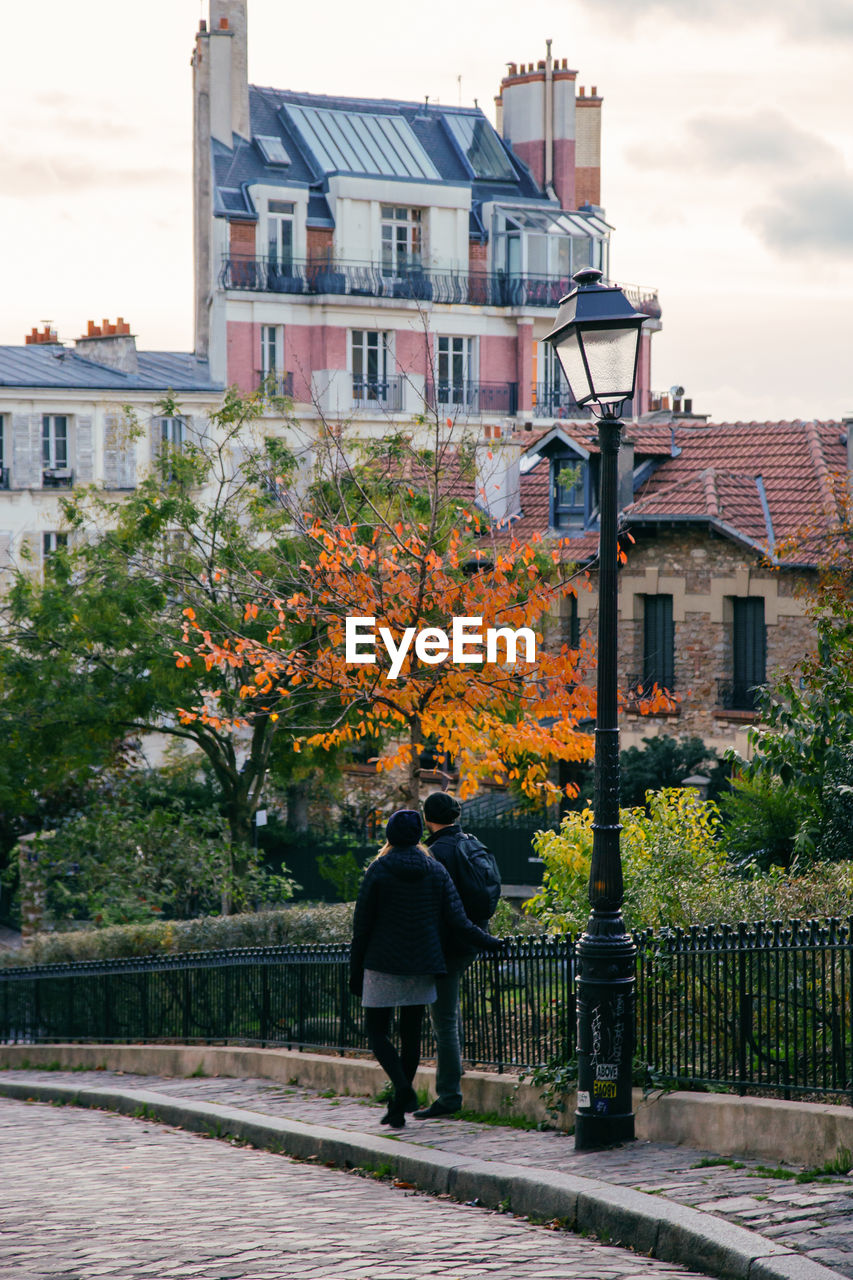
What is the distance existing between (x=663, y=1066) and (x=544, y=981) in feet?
3.62

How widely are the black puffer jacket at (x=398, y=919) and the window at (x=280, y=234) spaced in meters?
41.5

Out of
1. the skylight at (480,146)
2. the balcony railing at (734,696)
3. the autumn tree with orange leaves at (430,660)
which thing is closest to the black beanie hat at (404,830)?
the autumn tree with orange leaves at (430,660)

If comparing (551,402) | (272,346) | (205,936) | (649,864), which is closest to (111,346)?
(272,346)

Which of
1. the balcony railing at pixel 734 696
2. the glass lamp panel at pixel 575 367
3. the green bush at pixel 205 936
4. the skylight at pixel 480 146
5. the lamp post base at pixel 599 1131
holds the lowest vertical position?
the green bush at pixel 205 936

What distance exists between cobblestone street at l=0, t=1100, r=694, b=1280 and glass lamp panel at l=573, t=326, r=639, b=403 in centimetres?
424

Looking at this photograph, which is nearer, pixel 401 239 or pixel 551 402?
pixel 401 239

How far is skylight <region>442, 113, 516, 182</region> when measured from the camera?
53.3m

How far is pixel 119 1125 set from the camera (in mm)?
11625

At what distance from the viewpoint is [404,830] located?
8977 mm

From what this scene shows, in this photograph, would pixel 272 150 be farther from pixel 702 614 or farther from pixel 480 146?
pixel 702 614

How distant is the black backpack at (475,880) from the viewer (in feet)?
31.5

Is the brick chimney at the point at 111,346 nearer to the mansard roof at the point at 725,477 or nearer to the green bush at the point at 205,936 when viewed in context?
the mansard roof at the point at 725,477

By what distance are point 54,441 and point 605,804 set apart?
38.5m

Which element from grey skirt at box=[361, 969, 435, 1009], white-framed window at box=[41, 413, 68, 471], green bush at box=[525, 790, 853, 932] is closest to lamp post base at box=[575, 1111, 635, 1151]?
grey skirt at box=[361, 969, 435, 1009]
